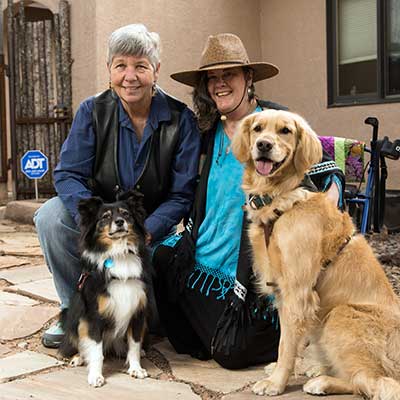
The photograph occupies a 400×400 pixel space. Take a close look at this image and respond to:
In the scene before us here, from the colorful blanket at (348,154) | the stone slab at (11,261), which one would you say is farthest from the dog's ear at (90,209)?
the colorful blanket at (348,154)

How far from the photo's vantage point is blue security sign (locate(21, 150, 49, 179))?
6.94 metres

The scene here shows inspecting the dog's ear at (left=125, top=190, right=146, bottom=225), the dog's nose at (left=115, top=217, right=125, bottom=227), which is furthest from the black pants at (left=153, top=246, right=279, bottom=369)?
the dog's nose at (left=115, top=217, right=125, bottom=227)

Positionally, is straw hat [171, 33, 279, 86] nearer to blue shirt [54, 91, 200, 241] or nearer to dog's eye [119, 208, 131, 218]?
blue shirt [54, 91, 200, 241]

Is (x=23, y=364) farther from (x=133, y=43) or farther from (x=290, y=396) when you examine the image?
(x=133, y=43)

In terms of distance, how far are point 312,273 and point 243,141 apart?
0.68m

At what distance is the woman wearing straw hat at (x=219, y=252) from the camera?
2922 millimetres

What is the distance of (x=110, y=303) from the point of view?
9.10ft

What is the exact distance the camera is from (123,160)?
3.24m

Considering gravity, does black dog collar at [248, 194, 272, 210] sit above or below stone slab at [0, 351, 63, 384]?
above

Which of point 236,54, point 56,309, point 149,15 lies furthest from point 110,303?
point 149,15

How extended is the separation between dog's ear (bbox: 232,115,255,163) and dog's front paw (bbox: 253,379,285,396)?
3.30 feet

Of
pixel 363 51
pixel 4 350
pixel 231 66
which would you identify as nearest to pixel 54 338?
pixel 4 350

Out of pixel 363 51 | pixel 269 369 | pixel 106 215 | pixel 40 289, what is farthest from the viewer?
pixel 363 51

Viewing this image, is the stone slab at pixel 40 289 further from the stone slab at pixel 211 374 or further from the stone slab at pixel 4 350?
the stone slab at pixel 211 374
